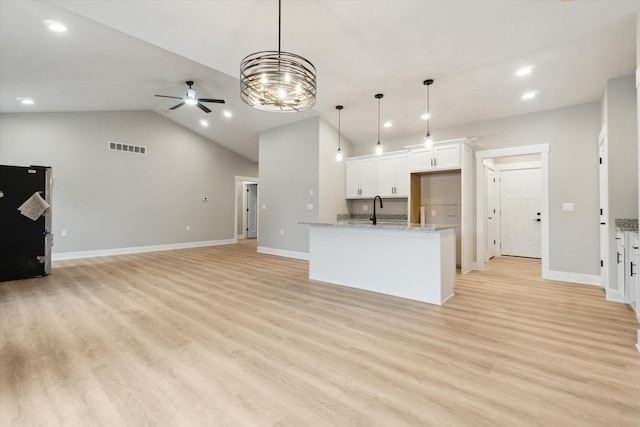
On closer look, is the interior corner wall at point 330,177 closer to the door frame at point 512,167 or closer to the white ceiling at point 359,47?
the white ceiling at point 359,47

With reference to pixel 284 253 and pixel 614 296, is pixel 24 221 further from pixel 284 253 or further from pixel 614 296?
pixel 614 296

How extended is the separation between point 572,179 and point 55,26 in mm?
7373

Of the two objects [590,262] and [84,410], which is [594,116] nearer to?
[590,262]

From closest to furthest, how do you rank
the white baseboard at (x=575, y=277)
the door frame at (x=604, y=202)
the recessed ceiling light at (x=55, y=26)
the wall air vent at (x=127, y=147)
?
the recessed ceiling light at (x=55, y=26)
the door frame at (x=604, y=202)
the white baseboard at (x=575, y=277)
the wall air vent at (x=127, y=147)

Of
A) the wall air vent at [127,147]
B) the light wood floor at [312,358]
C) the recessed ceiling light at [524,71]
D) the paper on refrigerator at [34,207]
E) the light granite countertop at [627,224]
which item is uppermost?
the recessed ceiling light at [524,71]

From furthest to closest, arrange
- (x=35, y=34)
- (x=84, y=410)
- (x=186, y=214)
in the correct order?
(x=186, y=214), (x=35, y=34), (x=84, y=410)

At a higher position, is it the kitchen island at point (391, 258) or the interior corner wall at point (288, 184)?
the interior corner wall at point (288, 184)

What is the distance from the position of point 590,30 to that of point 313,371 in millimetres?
4335

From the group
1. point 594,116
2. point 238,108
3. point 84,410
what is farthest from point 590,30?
point 238,108

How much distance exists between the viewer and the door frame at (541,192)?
479cm

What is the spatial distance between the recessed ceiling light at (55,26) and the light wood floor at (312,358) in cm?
327

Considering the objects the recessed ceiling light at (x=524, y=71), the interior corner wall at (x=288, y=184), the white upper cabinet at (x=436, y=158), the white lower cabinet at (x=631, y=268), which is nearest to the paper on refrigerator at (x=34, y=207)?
the interior corner wall at (x=288, y=184)

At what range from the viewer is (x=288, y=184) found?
7.04 meters

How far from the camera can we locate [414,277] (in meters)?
3.62
